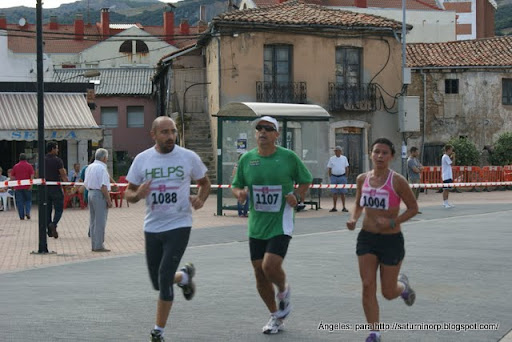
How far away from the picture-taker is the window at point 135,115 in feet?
190

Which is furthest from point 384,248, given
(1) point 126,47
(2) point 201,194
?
(1) point 126,47

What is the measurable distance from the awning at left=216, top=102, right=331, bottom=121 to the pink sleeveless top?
636 inches

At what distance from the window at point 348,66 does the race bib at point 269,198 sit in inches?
1145

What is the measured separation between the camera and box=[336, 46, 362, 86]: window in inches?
1457

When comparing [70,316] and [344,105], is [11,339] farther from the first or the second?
[344,105]

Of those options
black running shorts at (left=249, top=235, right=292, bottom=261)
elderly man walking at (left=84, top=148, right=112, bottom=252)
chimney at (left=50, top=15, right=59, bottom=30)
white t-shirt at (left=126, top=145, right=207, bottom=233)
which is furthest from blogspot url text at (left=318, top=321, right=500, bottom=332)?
chimney at (left=50, top=15, right=59, bottom=30)

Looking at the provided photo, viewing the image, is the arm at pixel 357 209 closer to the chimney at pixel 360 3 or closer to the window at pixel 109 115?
the window at pixel 109 115

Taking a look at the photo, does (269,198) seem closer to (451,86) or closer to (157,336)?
(157,336)

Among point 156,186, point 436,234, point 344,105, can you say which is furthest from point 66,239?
point 344,105

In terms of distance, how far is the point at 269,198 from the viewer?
814 cm

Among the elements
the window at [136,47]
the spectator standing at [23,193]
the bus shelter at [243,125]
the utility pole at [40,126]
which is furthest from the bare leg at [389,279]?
the window at [136,47]

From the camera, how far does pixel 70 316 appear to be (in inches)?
344

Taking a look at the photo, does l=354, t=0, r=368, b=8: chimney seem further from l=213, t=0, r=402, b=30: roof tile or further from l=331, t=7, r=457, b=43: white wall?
l=213, t=0, r=402, b=30: roof tile

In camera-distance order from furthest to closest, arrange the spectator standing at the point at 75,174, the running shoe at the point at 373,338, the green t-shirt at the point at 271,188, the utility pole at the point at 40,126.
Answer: the spectator standing at the point at 75,174, the utility pole at the point at 40,126, the green t-shirt at the point at 271,188, the running shoe at the point at 373,338
